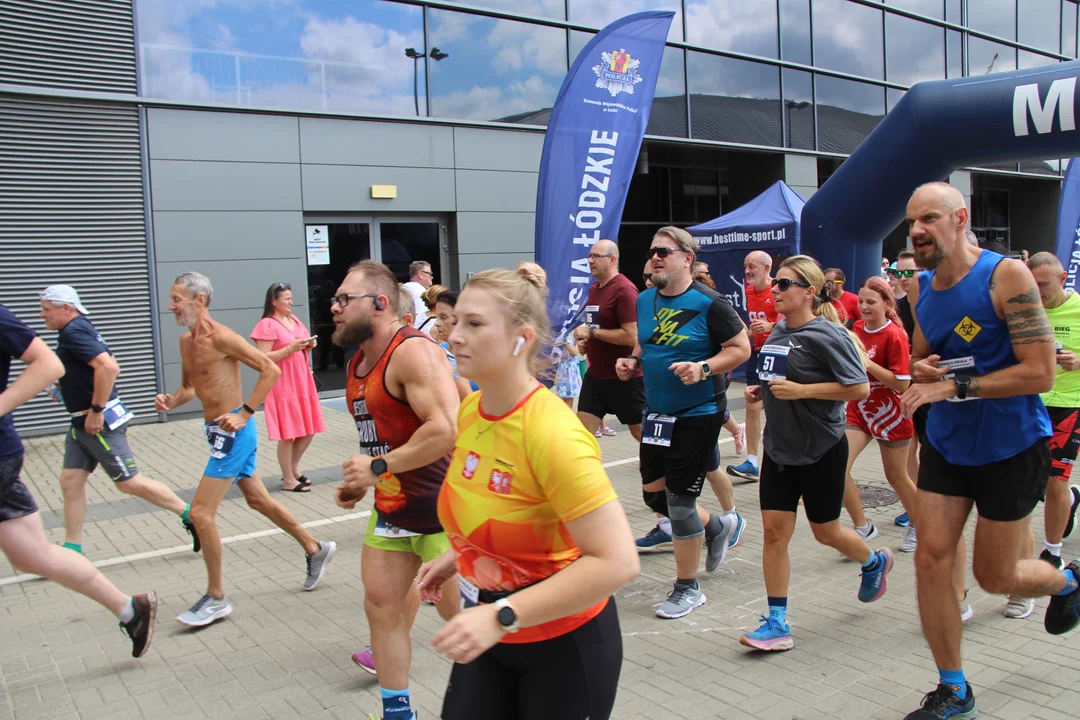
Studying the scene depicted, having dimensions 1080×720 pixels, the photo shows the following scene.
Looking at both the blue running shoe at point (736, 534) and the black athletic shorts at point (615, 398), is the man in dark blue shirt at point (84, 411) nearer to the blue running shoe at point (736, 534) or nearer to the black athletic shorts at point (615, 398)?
the black athletic shorts at point (615, 398)

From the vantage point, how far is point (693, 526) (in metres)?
4.71

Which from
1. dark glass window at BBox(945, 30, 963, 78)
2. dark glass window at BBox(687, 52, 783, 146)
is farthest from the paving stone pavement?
dark glass window at BBox(945, 30, 963, 78)

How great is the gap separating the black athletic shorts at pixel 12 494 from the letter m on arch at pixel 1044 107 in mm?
5326

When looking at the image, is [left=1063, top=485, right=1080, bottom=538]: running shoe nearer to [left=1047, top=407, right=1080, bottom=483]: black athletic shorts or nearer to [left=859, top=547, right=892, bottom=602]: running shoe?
[left=1047, top=407, right=1080, bottom=483]: black athletic shorts

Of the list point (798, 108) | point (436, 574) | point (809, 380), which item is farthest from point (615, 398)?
point (798, 108)

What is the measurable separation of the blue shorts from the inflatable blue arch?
4.40m

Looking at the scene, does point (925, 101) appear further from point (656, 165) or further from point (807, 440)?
point (656, 165)

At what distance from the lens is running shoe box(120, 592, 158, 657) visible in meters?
4.20

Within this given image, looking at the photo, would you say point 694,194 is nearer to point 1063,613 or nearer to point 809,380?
point 809,380

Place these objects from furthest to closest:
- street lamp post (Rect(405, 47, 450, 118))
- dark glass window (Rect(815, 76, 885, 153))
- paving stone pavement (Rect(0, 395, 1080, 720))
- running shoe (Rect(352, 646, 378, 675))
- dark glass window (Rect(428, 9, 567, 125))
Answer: dark glass window (Rect(815, 76, 885, 153)) → dark glass window (Rect(428, 9, 567, 125)) → street lamp post (Rect(405, 47, 450, 118)) → running shoe (Rect(352, 646, 378, 675)) → paving stone pavement (Rect(0, 395, 1080, 720))

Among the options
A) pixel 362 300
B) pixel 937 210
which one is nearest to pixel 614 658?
pixel 362 300

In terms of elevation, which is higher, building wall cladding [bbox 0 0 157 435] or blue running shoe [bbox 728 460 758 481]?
building wall cladding [bbox 0 0 157 435]

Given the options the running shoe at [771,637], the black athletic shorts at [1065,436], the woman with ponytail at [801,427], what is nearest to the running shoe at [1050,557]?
the black athletic shorts at [1065,436]

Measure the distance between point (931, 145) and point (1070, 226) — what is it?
7.32 metres
